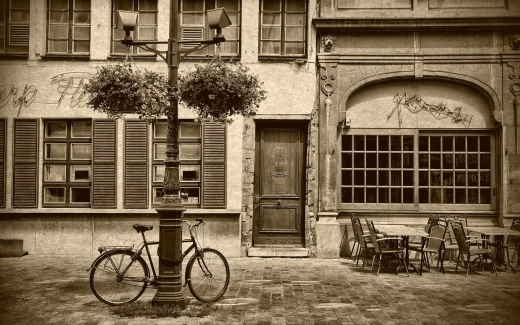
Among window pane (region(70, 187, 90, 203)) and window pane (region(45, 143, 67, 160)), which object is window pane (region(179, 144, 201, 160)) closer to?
window pane (region(70, 187, 90, 203))

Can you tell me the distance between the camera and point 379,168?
12070 millimetres

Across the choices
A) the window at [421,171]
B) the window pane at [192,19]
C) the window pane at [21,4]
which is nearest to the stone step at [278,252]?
the window at [421,171]

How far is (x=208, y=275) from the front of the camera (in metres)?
7.48

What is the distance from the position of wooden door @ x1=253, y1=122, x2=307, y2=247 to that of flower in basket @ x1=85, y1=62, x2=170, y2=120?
16.2 ft

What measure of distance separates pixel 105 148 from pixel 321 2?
5557 millimetres

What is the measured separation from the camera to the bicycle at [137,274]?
7.19 m

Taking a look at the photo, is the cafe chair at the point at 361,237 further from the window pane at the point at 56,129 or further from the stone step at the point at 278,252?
the window pane at the point at 56,129

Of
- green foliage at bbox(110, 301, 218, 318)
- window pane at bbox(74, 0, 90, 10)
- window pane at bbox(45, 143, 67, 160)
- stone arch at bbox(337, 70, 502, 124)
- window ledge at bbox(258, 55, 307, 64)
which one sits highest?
window pane at bbox(74, 0, 90, 10)

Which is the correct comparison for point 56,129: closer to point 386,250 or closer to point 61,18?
point 61,18

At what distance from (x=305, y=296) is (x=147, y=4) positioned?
7.43m

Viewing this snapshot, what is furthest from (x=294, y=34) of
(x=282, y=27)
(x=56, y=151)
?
(x=56, y=151)

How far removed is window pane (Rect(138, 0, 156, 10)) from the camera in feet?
39.6

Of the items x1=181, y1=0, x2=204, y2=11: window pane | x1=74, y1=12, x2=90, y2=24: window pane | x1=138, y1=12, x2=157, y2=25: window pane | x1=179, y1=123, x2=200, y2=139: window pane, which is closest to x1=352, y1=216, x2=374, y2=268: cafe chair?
x1=179, y1=123, x2=200, y2=139: window pane

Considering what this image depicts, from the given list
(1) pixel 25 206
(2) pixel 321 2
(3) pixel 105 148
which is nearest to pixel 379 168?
(2) pixel 321 2
